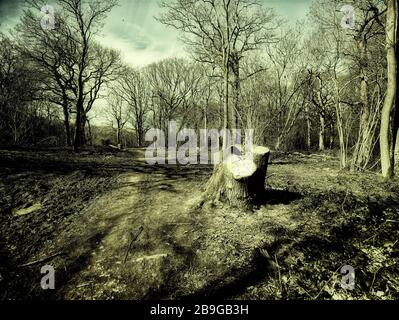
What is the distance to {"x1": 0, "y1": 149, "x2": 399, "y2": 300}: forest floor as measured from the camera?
3152 mm

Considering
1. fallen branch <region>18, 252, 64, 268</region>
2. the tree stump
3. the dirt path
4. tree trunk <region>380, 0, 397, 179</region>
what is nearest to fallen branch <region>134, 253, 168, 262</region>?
the dirt path

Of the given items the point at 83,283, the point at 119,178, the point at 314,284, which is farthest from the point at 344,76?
the point at 83,283

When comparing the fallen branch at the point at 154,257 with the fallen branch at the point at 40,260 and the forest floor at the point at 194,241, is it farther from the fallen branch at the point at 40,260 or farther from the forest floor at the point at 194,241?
the fallen branch at the point at 40,260

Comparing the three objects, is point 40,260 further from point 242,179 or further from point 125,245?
point 242,179

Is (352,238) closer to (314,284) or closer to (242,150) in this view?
(314,284)

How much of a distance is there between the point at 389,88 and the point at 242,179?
471 centimetres

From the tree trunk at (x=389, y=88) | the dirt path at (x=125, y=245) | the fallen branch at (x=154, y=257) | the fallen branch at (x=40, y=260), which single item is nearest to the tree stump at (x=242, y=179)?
the dirt path at (x=125, y=245)

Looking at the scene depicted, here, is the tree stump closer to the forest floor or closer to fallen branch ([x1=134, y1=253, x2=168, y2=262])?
the forest floor

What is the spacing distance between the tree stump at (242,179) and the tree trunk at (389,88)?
362 cm

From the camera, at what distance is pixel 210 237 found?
4.15 metres

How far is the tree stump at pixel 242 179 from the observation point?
498 centimetres

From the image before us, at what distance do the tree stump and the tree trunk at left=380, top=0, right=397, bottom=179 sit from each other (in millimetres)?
3617
